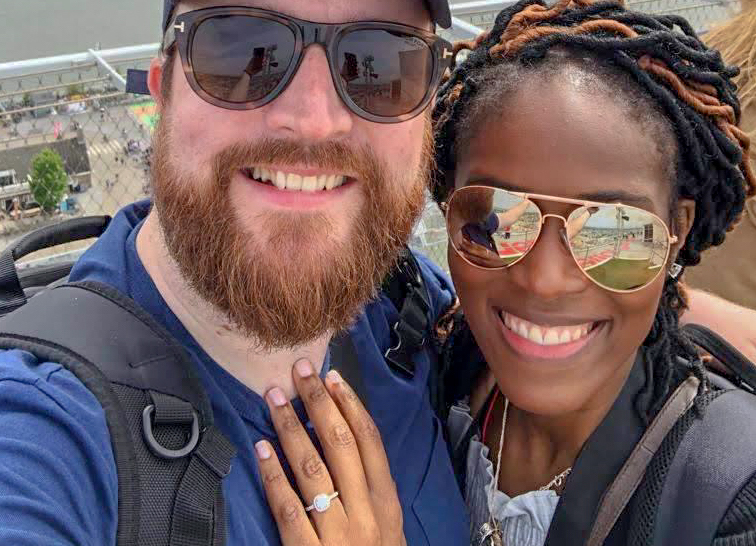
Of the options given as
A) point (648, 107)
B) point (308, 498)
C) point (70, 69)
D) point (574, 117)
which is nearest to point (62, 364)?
point (308, 498)

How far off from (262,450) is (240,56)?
669 mm

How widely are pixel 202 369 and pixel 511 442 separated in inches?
31.2

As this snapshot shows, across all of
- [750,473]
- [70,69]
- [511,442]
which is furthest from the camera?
[70,69]

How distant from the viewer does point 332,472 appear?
1.24 meters

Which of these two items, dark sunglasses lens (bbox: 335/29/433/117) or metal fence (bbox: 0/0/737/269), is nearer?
dark sunglasses lens (bbox: 335/29/433/117)

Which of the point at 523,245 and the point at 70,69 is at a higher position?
the point at 523,245

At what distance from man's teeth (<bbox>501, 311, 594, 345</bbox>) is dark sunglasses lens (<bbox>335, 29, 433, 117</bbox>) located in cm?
48

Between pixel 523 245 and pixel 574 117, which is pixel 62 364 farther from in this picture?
pixel 574 117

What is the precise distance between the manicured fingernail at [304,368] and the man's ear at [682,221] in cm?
75

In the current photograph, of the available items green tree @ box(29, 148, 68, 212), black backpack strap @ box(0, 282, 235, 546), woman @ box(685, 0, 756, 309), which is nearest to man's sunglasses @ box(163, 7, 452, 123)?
black backpack strap @ box(0, 282, 235, 546)

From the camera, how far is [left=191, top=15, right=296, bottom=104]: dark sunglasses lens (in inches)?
46.1

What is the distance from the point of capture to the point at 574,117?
127 cm

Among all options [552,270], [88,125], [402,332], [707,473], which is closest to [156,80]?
[402,332]

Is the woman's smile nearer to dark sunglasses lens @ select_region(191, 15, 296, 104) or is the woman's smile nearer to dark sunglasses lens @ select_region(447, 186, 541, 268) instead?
dark sunglasses lens @ select_region(447, 186, 541, 268)
